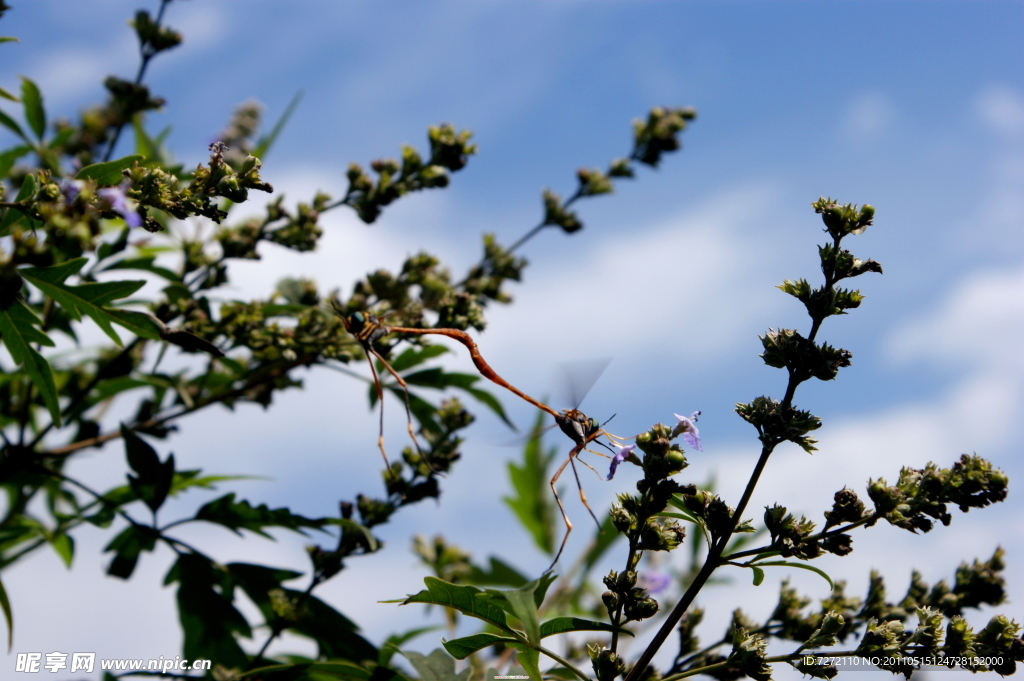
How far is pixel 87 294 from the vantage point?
2.36 meters

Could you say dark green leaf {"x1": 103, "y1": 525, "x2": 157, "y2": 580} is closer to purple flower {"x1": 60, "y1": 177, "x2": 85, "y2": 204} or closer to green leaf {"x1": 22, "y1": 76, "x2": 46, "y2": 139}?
Answer: purple flower {"x1": 60, "y1": 177, "x2": 85, "y2": 204}

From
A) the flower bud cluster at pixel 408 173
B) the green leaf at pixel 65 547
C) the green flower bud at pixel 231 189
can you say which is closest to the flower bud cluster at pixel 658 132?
the flower bud cluster at pixel 408 173

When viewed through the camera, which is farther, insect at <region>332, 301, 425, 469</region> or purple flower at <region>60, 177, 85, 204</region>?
insect at <region>332, 301, 425, 469</region>

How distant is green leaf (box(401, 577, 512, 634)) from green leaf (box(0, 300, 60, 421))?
128 centimetres

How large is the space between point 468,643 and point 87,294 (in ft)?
4.98

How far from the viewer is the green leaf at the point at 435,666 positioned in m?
2.14

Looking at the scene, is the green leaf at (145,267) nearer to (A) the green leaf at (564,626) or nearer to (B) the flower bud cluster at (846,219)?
(A) the green leaf at (564,626)

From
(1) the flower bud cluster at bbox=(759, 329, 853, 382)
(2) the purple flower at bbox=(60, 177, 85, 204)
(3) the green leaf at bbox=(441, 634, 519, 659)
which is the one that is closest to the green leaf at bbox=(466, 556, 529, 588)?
(3) the green leaf at bbox=(441, 634, 519, 659)

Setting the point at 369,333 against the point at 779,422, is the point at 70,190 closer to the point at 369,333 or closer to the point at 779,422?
the point at 369,333

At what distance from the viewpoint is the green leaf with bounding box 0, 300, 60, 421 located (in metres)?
2.25

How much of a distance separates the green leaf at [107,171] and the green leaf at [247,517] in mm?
1277

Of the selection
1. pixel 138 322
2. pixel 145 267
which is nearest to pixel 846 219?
pixel 138 322

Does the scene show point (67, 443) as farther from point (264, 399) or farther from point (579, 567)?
point (579, 567)

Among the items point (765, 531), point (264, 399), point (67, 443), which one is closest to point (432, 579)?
point (765, 531)
